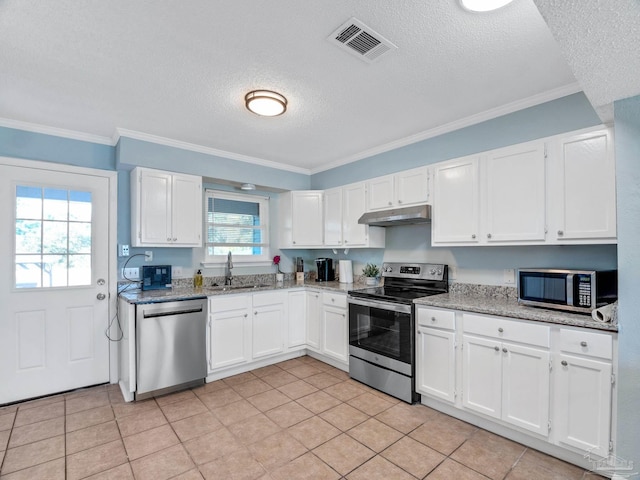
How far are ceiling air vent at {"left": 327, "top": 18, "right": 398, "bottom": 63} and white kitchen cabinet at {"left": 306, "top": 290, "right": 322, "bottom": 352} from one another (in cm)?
259

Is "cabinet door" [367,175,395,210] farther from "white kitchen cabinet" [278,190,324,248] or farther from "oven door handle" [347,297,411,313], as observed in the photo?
"oven door handle" [347,297,411,313]

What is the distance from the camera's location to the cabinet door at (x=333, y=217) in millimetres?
3961

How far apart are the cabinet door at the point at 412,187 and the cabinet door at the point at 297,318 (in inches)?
66.2

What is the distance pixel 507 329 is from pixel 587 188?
108 centimetres

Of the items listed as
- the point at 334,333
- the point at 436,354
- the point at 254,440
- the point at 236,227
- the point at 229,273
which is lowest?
the point at 254,440

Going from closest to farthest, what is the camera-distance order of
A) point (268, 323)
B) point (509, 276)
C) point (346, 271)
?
point (509, 276) → point (268, 323) → point (346, 271)

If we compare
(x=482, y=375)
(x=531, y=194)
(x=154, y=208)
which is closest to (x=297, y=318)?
(x=154, y=208)

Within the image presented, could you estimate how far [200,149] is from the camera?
361cm

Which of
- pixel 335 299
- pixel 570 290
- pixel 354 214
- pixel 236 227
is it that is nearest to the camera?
pixel 570 290

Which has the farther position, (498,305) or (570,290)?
(498,305)

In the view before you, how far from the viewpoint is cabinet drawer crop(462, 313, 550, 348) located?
2023 mm

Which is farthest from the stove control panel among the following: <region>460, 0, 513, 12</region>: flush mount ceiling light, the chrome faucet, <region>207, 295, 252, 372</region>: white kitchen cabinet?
<region>460, 0, 513, 12</region>: flush mount ceiling light

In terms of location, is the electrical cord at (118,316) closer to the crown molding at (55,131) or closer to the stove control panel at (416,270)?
Result: the crown molding at (55,131)

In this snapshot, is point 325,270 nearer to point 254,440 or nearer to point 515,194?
point 254,440
